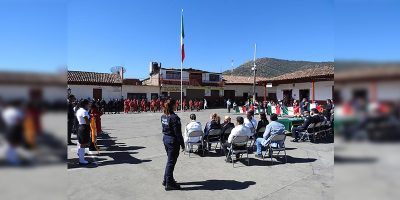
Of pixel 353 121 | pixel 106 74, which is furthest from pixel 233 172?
pixel 106 74

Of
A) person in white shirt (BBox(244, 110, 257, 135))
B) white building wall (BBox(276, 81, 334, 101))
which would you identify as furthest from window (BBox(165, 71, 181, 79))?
person in white shirt (BBox(244, 110, 257, 135))

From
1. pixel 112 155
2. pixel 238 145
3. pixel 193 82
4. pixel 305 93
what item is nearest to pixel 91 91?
pixel 193 82

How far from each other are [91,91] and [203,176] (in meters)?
30.2

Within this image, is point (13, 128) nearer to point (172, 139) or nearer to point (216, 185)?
point (172, 139)

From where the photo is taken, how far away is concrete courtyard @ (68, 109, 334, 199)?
5.33 metres

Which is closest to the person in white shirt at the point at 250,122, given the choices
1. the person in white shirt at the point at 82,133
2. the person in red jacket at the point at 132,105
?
the person in white shirt at the point at 82,133

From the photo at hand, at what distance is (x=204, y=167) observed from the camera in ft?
24.0

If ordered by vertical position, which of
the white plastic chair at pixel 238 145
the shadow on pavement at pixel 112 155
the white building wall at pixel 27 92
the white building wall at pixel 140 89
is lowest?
the shadow on pavement at pixel 112 155

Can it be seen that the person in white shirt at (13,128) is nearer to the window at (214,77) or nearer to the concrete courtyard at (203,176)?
the concrete courtyard at (203,176)

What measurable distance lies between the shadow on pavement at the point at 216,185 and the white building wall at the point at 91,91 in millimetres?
29433

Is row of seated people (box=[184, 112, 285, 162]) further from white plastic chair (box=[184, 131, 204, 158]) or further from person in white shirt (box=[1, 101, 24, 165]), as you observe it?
person in white shirt (box=[1, 101, 24, 165])

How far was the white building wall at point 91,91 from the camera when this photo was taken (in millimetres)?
33281

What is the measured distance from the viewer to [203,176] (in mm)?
6508

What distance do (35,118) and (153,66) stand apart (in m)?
47.2
